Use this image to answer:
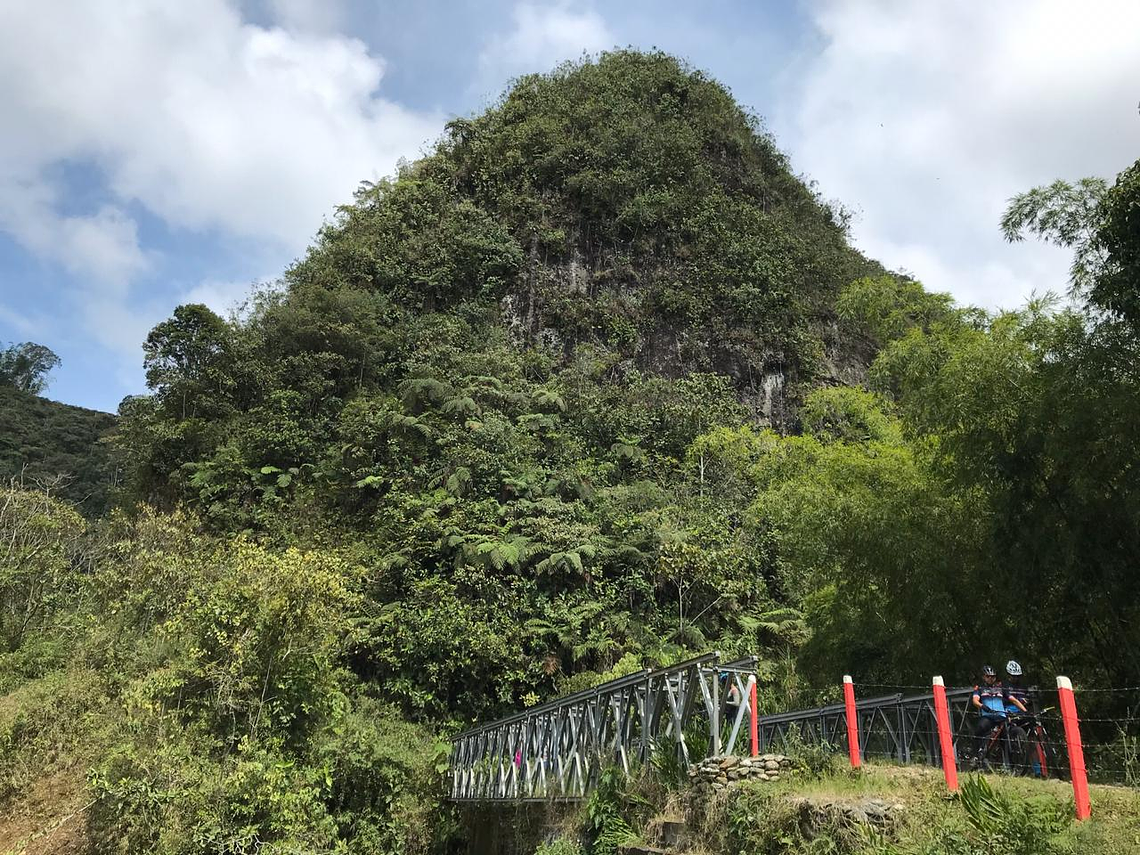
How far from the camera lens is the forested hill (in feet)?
110

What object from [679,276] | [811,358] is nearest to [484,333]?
[679,276]

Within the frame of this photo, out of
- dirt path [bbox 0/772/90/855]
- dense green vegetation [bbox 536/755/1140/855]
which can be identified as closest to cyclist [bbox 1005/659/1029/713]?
dense green vegetation [bbox 536/755/1140/855]

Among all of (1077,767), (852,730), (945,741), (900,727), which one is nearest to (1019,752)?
(900,727)

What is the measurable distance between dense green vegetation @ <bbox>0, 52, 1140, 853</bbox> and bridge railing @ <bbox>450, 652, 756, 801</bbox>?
3.34 metres

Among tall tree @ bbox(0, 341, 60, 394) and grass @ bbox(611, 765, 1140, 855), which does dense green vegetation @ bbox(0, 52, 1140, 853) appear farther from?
tall tree @ bbox(0, 341, 60, 394)

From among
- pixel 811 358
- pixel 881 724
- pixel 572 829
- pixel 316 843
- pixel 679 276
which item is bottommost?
pixel 316 843

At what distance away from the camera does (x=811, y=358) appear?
1036 inches

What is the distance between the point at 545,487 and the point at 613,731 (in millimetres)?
10683

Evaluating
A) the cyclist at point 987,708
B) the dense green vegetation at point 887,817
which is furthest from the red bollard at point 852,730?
the cyclist at point 987,708

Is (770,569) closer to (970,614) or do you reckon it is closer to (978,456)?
(970,614)

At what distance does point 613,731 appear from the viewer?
8172 mm

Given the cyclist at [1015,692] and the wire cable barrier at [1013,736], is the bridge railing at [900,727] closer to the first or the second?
the wire cable barrier at [1013,736]

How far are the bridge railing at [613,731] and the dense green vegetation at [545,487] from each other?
11.0 feet

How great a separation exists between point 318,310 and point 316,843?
16.9 m
